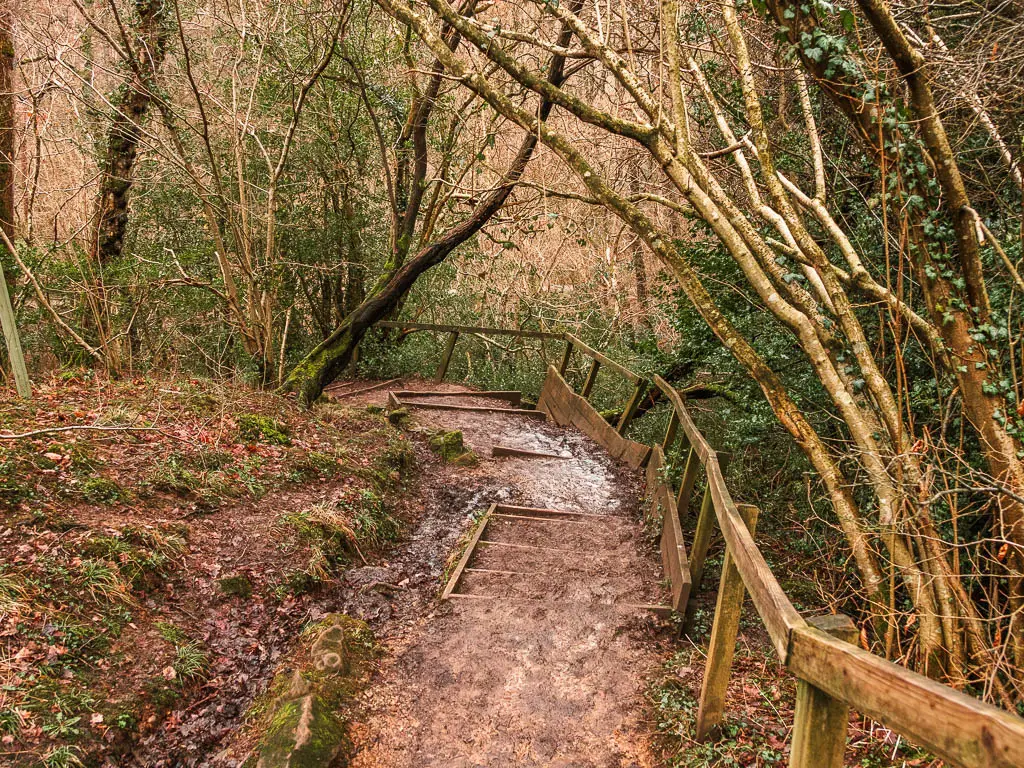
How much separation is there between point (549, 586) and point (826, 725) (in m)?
3.19

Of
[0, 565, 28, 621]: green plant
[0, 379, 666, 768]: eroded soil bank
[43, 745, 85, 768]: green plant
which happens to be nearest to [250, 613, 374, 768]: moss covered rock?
[0, 379, 666, 768]: eroded soil bank

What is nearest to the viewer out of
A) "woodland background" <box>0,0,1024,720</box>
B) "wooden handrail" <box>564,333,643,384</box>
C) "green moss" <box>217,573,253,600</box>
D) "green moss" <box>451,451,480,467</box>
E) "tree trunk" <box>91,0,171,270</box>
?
"woodland background" <box>0,0,1024,720</box>

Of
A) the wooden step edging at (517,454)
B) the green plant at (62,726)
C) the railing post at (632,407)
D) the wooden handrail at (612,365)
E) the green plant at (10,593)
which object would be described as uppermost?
the wooden handrail at (612,365)

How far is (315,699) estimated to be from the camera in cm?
374

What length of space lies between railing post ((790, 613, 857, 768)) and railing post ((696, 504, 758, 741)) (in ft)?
3.30

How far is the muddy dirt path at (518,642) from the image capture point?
3697 mm

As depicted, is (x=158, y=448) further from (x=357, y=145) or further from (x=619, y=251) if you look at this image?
(x=619, y=251)

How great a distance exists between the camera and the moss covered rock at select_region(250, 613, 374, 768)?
3.40 m

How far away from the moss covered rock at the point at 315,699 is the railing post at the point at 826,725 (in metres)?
2.34

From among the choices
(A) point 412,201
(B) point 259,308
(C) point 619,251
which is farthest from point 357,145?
(C) point 619,251

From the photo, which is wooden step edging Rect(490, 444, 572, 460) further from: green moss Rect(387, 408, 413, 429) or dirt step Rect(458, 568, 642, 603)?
dirt step Rect(458, 568, 642, 603)

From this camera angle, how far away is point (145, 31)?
29.8ft

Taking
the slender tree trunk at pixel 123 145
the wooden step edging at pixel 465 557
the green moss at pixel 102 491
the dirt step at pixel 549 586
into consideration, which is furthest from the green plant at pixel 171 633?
the slender tree trunk at pixel 123 145

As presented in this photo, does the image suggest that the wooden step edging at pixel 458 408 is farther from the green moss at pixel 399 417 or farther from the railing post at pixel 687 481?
the railing post at pixel 687 481
